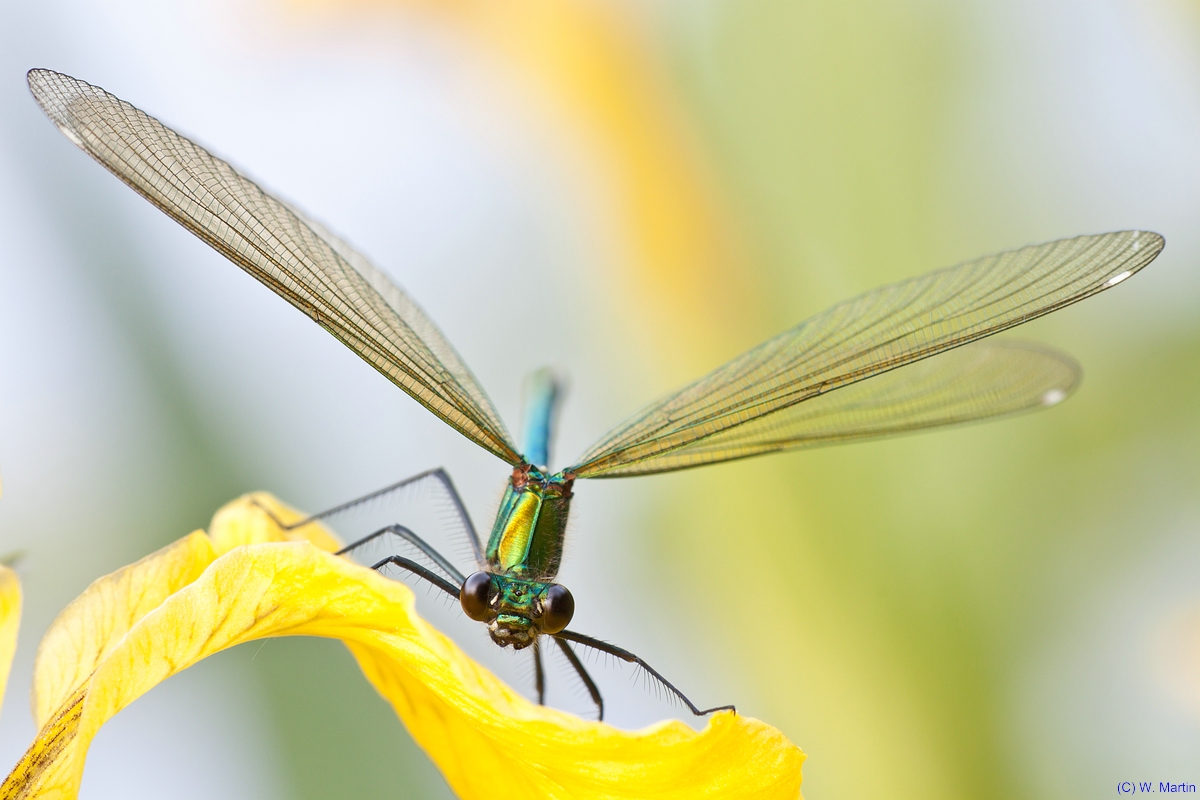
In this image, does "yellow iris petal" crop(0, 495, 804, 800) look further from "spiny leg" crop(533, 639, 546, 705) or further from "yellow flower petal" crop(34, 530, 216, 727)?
"spiny leg" crop(533, 639, 546, 705)

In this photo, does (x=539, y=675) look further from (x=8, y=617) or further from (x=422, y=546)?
(x=8, y=617)

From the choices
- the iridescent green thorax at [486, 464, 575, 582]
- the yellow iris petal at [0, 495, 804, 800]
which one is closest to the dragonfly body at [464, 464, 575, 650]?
the iridescent green thorax at [486, 464, 575, 582]

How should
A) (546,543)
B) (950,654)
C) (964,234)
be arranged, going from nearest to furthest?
(546,543) → (950,654) → (964,234)

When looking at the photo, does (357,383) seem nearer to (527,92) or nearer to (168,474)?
(168,474)

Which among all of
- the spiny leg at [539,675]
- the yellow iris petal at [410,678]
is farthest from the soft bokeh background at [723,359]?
the yellow iris petal at [410,678]

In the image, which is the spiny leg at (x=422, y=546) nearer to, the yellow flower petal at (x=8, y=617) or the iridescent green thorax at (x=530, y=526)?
the iridescent green thorax at (x=530, y=526)

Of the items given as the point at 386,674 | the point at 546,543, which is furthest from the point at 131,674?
the point at 546,543
